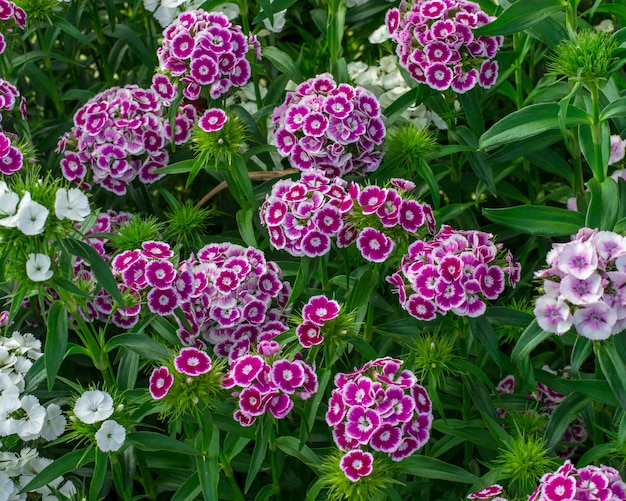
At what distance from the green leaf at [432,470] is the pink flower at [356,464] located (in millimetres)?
247

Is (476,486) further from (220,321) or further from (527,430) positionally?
(220,321)

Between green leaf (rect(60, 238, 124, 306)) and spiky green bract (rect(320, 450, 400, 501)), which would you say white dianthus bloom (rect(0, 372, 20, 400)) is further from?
spiky green bract (rect(320, 450, 400, 501))

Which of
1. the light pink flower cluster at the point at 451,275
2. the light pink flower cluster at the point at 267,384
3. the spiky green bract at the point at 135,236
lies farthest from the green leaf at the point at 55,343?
the light pink flower cluster at the point at 451,275

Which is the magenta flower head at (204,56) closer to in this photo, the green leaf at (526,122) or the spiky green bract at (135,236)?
the spiky green bract at (135,236)

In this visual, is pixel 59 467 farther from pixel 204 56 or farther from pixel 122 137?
pixel 204 56

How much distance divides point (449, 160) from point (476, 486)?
1.66 m

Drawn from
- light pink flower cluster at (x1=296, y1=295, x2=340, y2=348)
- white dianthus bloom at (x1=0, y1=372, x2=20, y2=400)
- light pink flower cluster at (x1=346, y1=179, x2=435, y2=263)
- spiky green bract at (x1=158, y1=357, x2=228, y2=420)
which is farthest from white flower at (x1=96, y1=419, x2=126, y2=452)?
light pink flower cluster at (x1=346, y1=179, x2=435, y2=263)

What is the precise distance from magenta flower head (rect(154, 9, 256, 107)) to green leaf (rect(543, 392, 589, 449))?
1.66 m

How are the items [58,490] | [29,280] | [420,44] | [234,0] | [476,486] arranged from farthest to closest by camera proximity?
[234,0]
[420,44]
[58,490]
[476,486]
[29,280]

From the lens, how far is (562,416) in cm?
302

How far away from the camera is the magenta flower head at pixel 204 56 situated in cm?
357

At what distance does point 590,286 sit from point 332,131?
1.18 metres

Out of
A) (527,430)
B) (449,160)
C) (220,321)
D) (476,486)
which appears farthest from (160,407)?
(449,160)

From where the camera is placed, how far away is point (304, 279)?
3150 mm
